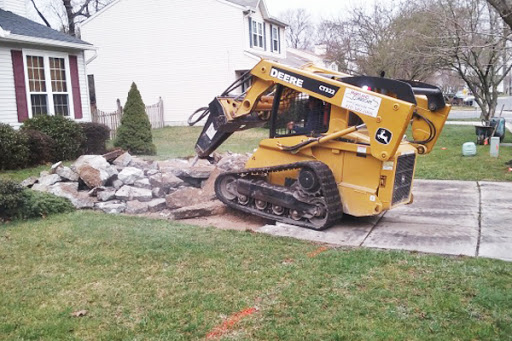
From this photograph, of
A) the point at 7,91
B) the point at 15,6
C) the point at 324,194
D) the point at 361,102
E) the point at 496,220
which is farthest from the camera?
the point at 15,6

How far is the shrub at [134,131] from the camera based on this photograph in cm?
1484

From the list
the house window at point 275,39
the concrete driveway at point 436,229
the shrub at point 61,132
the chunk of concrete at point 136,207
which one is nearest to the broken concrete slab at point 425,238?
the concrete driveway at point 436,229

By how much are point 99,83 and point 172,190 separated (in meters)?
21.4

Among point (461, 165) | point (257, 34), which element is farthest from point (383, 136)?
point (257, 34)

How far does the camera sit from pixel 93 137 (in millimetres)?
13961

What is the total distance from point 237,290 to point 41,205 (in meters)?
4.30

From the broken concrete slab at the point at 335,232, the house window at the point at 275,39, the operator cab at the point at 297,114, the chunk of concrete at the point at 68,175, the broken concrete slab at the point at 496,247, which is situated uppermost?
the house window at the point at 275,39

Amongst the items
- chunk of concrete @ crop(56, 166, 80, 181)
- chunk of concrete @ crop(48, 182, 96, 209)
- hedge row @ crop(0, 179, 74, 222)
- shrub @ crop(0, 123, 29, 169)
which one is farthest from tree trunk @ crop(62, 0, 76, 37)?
hedge row @ crop(0, 179, 74, 222)

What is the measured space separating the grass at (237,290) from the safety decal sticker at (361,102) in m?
1.71

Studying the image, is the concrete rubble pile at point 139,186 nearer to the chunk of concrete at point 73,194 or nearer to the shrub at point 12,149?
the chunk of concrete at point 73,194

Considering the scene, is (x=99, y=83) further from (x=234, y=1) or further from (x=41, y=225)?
(x=41, y=225)

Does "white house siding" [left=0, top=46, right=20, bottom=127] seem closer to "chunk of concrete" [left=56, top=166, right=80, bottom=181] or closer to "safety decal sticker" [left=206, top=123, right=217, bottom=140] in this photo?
"chunk of concrete" [left=56, top=166, right=80, bottom=181]

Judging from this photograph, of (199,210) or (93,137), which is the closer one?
(199,210)

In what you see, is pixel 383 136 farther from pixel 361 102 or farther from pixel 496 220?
pixel 496 220
